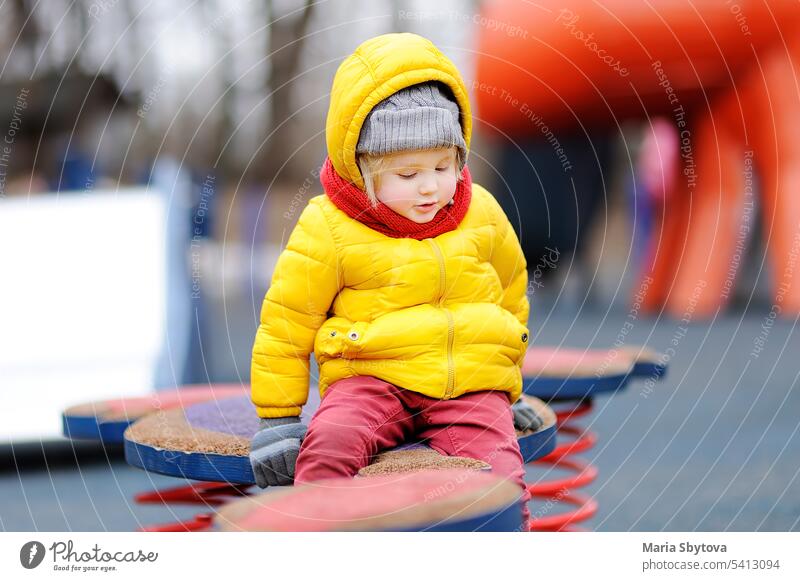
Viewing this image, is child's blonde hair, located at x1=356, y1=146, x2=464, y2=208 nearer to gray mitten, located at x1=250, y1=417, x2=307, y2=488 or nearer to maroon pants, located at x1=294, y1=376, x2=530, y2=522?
maroon pants, located at x1=294, y1=376, x2=530, y2=522

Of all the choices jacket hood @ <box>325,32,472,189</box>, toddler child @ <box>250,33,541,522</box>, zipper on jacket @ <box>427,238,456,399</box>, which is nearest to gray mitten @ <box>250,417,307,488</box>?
toddler child @ <box>250,33,541,522</box>

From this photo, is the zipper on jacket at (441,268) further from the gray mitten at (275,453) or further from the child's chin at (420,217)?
the gray mitten at (275,453)

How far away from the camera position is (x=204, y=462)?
214cm

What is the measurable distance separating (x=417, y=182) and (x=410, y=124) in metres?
0.13

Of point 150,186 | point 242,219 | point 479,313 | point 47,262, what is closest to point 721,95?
point 150,186

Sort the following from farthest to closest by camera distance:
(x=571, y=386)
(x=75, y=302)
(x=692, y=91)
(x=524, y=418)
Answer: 1. (x=692, y=91)
2. (x=75, y=302)
3. (x=571, y=386)
4. (x=524, y=418)

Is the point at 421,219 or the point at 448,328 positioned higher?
the point at 421,219

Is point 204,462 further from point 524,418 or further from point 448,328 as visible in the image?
point 524,418

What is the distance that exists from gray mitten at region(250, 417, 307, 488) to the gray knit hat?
602 mm

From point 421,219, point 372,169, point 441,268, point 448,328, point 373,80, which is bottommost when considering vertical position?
point 448,328

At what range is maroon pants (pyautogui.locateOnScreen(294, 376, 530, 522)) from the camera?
2.02 metres

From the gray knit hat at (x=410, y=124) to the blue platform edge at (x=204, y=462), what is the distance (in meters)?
0.67

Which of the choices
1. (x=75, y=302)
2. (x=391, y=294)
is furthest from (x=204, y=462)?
(x=75, y=302)
